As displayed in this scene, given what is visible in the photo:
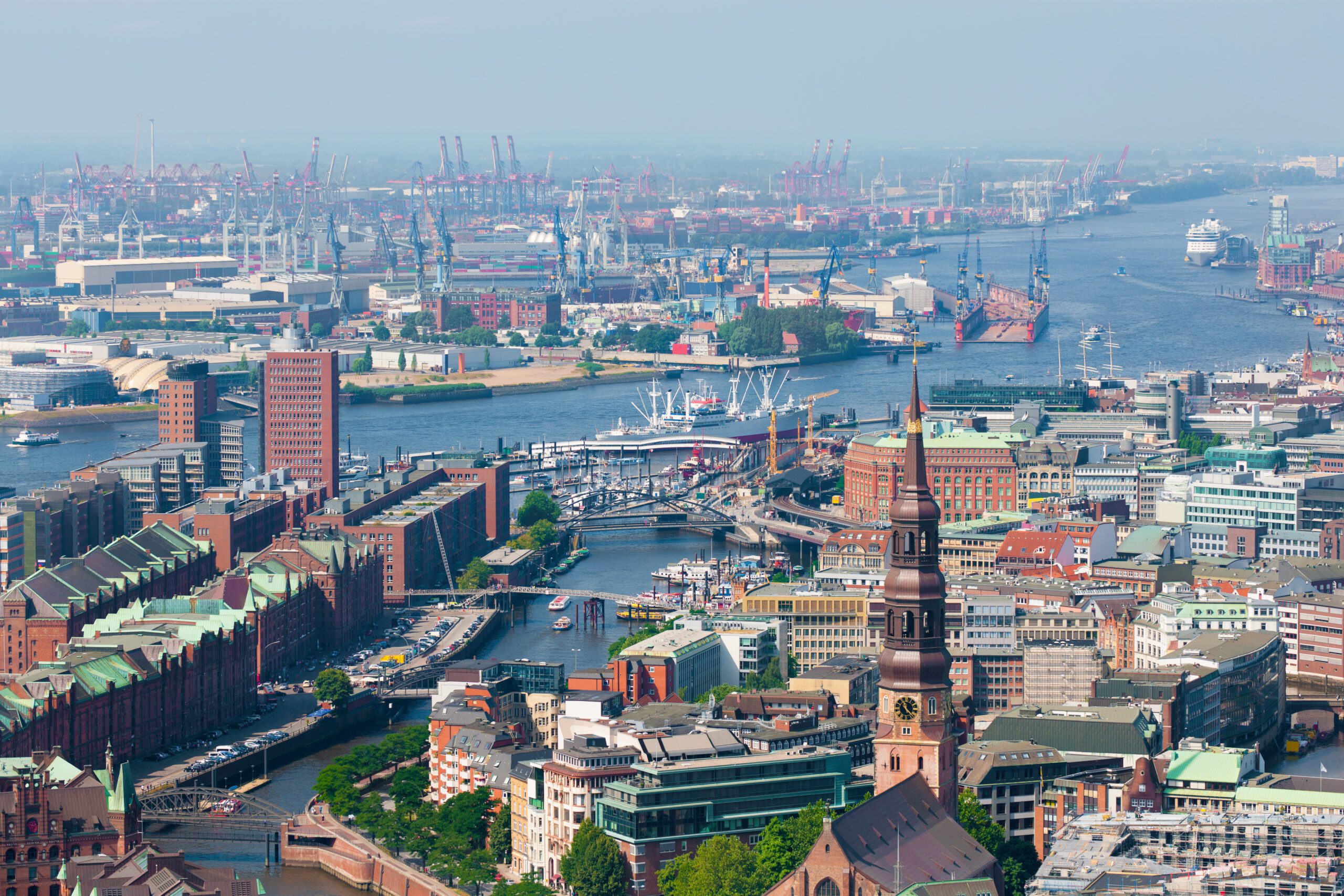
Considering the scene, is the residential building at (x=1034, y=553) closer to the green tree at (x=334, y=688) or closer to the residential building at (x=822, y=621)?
the residential building at (x=822, y=621)

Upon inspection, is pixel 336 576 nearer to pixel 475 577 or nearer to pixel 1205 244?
pixel 475 577

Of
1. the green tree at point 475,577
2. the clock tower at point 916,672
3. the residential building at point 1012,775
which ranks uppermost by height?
the clock tower at point 916,672

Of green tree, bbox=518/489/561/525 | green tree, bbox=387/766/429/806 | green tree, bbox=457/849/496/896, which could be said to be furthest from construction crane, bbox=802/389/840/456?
green tree, bbox=457/849/496/896

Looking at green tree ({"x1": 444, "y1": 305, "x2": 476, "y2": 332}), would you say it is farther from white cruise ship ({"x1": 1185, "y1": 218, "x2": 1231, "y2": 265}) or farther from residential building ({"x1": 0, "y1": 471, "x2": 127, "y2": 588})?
residential building ({"x1": 0, "y1": 471, "x2": 127, "y2": 588})

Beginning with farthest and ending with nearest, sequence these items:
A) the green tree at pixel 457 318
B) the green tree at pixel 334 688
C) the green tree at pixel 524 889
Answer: the green tree at pixel 457 318 < the green tree at pixel 334 688 < the green tree at pixel 524 889

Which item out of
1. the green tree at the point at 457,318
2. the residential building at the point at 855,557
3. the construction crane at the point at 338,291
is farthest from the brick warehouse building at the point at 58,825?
the construction crane at the point at 338,291

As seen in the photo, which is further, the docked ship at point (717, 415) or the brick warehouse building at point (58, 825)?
the docked ship at point (717, 415)

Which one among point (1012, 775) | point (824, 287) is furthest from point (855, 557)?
Answer: point (824, 287)
